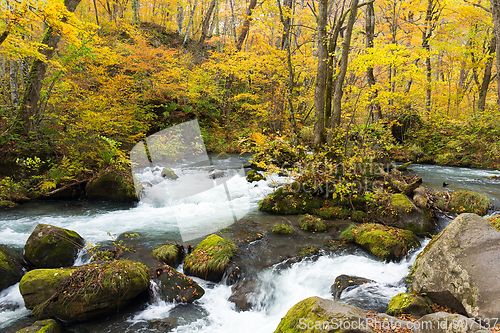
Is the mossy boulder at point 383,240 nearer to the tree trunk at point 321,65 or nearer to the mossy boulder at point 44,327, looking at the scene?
the tree trunk at point 321,65

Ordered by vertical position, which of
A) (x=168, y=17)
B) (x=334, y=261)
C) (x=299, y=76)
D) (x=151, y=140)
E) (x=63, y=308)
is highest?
(x=168, y=17)

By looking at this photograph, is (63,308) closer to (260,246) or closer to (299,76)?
(260,246)

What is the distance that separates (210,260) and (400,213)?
5.07 meters

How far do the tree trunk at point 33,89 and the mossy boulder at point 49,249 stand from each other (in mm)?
5679

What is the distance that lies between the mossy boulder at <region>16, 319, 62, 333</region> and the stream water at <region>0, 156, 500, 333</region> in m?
0.21

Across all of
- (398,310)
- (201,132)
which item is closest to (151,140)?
(201,132)

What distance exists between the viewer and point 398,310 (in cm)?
349

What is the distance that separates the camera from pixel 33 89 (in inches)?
348

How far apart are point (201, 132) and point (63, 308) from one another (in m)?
16.1

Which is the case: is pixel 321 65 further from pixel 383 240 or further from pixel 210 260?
pixel 210 260

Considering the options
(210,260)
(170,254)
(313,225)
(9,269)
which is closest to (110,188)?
(9,269)

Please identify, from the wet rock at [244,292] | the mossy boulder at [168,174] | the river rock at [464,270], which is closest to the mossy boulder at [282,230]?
the wet rock at [244,292]

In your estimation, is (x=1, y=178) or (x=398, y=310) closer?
(x=398, y=310)

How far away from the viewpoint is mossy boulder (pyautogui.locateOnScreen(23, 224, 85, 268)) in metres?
4.92
